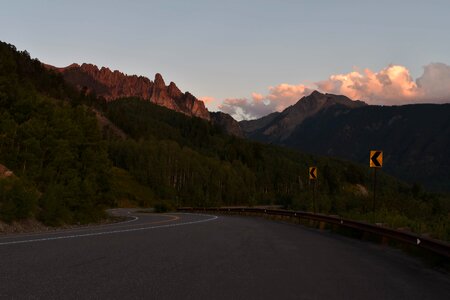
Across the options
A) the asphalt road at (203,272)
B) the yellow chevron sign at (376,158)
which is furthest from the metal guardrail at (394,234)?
the yellow chevron sign at (376,158)

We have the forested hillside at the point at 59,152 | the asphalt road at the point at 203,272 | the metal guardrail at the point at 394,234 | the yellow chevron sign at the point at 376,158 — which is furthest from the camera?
the forested hillside at the point at 59,152

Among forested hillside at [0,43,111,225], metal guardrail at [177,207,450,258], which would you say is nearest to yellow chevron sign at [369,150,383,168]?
metal guardrail at [177,207,450,258]

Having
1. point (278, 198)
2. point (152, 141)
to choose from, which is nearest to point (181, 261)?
point (278, 198)

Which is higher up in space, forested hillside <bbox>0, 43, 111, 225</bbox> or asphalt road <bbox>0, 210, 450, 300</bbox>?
forested hillside <bbox>0, 43, 111, 225</bbox>

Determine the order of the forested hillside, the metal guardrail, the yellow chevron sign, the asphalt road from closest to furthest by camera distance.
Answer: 1. the asphalt road
2. the metal guardrail
3. the yellow chevron sign
4. the forested hillside

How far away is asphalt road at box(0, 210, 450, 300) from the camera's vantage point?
684 cm

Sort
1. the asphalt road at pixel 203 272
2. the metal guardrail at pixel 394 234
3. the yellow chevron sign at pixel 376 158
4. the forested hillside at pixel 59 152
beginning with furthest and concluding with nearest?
1. the forested hillside at pixel 59 152
2. the yellow chevron sign at pixel 376 158
3. the metal guardrail at pixel 394 234
4. the asphalt road at pixel 203 272

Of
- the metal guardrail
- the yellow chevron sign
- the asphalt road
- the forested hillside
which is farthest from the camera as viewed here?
the forested hillside

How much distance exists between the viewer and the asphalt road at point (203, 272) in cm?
684

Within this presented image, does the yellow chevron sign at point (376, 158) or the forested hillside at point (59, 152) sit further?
the forested hillside at point (59, 152)

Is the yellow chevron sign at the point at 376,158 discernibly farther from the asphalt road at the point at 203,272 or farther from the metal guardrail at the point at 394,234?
the asphalt road at the point at 203,272

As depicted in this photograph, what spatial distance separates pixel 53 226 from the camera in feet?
106

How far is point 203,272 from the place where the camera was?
855 centimetres

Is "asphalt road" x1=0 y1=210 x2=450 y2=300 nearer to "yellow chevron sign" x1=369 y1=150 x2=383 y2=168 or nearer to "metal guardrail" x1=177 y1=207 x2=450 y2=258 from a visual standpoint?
"metal guardrail" x1=177 y1=207 x2=450 y2=258
